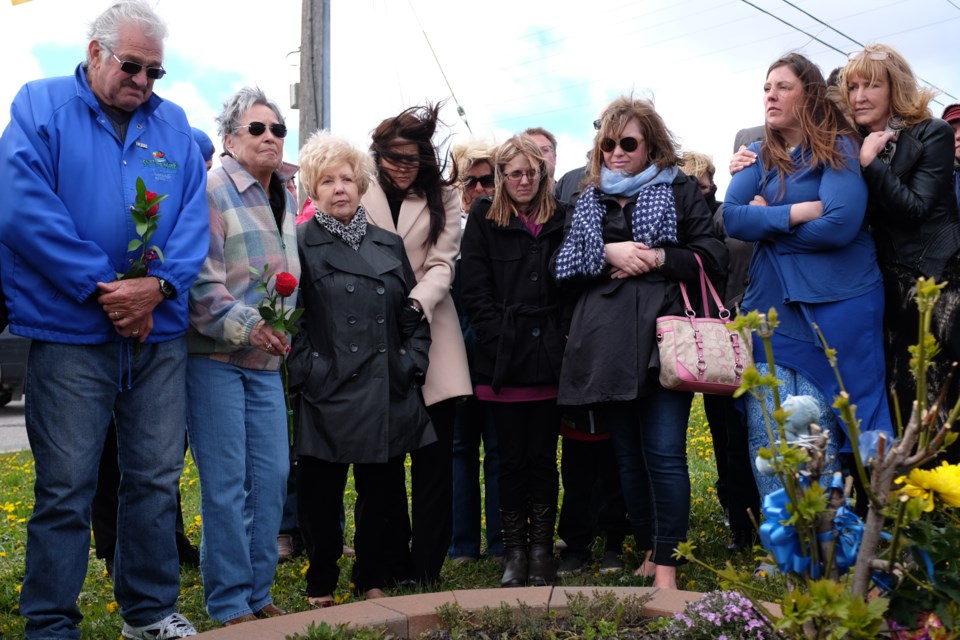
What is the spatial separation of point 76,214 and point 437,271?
1.66m

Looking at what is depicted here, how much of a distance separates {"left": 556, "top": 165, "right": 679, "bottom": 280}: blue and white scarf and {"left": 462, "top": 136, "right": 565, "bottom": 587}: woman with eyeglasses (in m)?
0.22

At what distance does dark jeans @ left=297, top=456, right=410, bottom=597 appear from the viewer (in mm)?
4398

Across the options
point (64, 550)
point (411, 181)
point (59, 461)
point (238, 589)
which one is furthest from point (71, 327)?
point (411, 181)

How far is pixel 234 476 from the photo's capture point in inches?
155

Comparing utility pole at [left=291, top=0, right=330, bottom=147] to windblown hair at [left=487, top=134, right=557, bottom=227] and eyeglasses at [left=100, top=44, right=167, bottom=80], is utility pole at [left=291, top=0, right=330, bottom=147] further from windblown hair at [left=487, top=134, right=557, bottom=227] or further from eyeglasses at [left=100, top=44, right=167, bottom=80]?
eyeglasses at [left=100, top=44, right=167, bottom=80]

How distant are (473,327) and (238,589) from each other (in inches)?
61.5

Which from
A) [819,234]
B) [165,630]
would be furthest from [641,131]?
[165,630]

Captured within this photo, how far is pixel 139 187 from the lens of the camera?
139 inches

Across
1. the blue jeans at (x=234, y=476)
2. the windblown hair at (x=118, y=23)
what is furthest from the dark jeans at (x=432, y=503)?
the windblown hair at (x=118, y=23)

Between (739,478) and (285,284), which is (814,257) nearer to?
(739,478)

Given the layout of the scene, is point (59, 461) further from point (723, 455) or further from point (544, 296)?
point (723, 455)

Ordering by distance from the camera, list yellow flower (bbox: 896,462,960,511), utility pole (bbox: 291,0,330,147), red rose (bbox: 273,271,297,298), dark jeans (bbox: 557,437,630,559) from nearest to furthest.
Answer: yellow flower (bbox: 896,462,960,511) < red rose (bbox: 273,271,297,298) < dark jeans (bbox: 557,437,630,559) < utility pole (bbox: 291,0,330,147)

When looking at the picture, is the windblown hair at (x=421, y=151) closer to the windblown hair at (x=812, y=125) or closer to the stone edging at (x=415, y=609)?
the windblown hair at (x=812, y=125)

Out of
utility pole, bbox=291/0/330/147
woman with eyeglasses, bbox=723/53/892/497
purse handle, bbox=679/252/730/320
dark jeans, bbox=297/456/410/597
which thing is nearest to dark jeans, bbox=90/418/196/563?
dark jeans, bbox=297/456/410/597
